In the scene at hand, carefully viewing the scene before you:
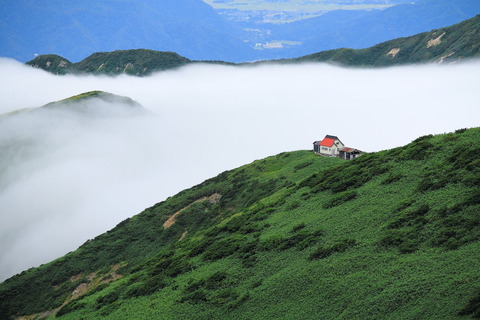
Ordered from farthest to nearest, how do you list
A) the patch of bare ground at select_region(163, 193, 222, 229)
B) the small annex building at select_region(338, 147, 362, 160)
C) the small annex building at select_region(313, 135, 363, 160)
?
1. the small annex building at select_region(313, 135, 363, 160)
2. the small annex building at select_region(338, 147, 362, 160)
3. the patch of bare ground at select_region(163, 193, 222, 229)

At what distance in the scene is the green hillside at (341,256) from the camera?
3372 centimetres

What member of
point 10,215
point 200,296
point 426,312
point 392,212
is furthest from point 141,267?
point 10,215

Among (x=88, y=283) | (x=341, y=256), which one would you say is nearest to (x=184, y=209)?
(x=88, y=283)

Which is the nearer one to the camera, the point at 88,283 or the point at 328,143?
the point at 88,283

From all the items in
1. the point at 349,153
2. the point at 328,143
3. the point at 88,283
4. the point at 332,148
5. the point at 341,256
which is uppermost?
the point at 328,143

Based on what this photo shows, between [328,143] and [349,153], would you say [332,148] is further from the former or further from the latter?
[349,153]

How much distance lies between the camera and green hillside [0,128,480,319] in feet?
111

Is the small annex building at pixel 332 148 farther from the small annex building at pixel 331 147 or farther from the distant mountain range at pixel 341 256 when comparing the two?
the distant mountain range at pixel 341 256

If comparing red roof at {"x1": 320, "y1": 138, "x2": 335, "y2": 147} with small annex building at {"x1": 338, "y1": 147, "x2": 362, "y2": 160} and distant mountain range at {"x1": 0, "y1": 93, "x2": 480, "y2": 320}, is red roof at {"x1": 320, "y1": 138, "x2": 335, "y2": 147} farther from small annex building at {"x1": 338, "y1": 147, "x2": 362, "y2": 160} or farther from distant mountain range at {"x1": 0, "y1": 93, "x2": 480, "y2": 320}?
distant mountain range at {"x1": 0, "y1": 93, "x2": 480, "y2": 320}

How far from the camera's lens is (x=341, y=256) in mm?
41500

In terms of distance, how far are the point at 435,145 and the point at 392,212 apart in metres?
15.1

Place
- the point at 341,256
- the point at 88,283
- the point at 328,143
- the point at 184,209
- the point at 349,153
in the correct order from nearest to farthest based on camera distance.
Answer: the point at 341,256
the point at 88,283
the point at 349,153
the point at 184,209
the point at 328,143

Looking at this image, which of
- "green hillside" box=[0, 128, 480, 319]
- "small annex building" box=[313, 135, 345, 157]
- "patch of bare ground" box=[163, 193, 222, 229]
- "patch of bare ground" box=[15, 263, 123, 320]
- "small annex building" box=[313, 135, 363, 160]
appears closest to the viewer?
"green hillside" box=[0, 128, 480, 319]

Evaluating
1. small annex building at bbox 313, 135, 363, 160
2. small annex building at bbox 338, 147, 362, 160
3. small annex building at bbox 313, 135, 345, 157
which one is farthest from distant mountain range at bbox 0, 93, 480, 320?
small annex building at bbox 313, 135, 345, 157
